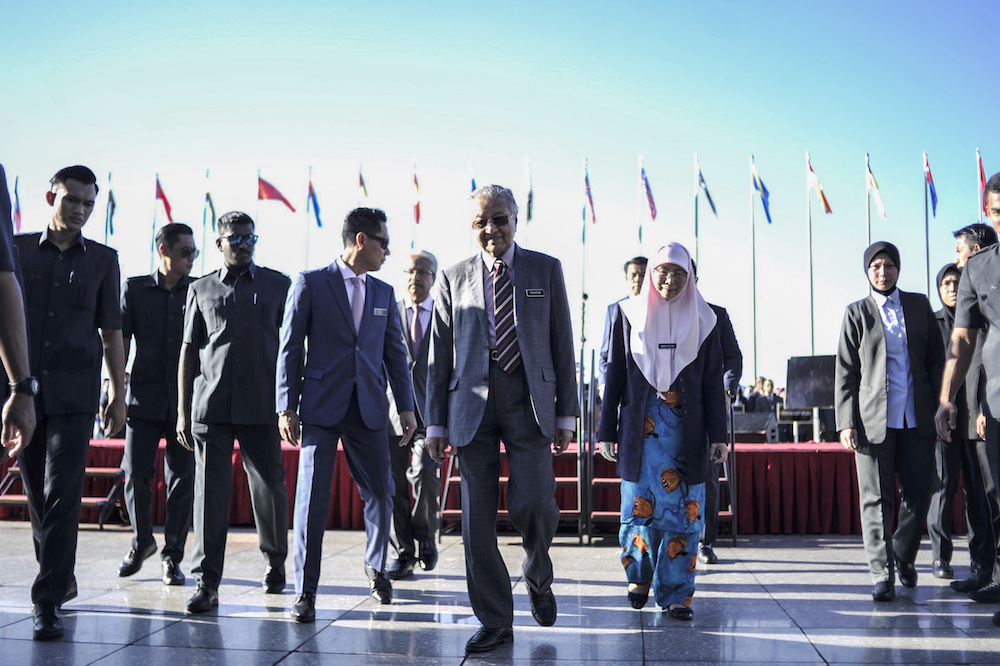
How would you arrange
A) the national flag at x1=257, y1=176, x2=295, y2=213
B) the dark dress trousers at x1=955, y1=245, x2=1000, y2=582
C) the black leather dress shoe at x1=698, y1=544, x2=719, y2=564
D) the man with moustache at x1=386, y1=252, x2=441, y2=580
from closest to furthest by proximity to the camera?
1. the dark dress trousers at x1=955, y1=245, x2=1000, y2=582
2. the man with moustache at x1=386, y1=252, x2=441, y2=580
3. the black leather dress shoe at x1=698, y1=544, x2=719, y2=564
4. the national flag at x1=257, y1=176, x2=295, y2=213

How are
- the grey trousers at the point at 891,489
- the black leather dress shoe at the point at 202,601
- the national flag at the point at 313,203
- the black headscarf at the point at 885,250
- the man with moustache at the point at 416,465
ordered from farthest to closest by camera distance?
the national flag at the point at 313,203, the man with moustache at the point at 416,465, the black headscarf at the point at 885,250, the grey trousers at the point at 891,489, the black leather dress shoe at the point at 202,601

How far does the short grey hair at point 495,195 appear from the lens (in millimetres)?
3704

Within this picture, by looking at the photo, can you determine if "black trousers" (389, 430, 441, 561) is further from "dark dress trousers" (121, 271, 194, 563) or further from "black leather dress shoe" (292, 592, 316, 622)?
"black leather dress shoe" (292, 592, 316, 622)

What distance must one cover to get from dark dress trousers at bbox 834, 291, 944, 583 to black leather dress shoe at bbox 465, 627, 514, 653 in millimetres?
2281

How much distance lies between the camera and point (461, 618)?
4230mm

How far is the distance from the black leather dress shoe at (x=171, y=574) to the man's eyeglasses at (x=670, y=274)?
3115 millimetres

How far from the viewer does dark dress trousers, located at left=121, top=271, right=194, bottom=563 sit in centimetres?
517

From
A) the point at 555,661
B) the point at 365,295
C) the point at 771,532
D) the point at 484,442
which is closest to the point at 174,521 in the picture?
the point at 365,295

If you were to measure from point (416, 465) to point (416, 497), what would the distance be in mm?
210

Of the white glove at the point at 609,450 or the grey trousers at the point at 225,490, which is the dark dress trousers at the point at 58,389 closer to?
the grey trousers at the point at 225,490

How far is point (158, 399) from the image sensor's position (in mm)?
5188

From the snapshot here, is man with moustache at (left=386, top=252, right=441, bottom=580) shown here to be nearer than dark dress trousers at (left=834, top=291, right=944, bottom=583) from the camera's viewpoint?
No

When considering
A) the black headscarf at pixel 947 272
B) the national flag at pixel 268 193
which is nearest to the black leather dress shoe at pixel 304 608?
the black headscarf at pixel 947 272

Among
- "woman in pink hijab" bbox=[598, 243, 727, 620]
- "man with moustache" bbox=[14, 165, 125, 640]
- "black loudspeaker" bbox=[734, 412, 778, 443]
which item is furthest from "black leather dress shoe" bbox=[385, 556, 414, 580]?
"black loudspeaker" bbox=[734, 412, 778, 443]
